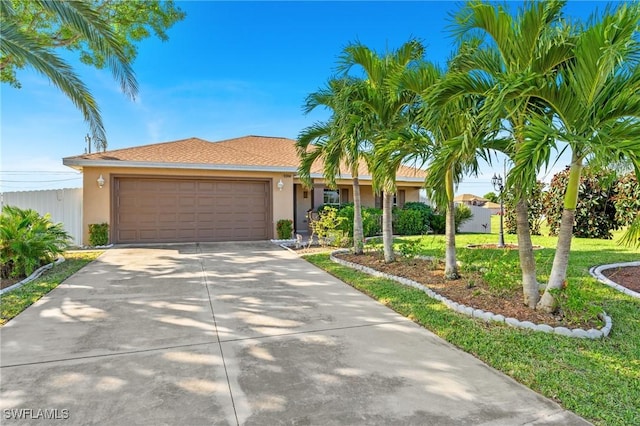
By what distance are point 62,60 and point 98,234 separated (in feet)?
20.5

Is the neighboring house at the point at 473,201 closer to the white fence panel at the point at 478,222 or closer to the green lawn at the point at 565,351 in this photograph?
the white fence panel at the point at 478,222

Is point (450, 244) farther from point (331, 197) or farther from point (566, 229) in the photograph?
point (331, 197)

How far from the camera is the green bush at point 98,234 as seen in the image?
1130 cm

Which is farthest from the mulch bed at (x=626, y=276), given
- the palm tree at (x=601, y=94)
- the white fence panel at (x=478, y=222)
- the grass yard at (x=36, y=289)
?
the white fence panel at (x=478, y=222)

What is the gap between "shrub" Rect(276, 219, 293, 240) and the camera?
13.2 metres

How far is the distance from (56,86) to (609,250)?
49.5 feet

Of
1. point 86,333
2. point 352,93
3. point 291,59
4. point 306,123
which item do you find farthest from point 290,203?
point 86,333

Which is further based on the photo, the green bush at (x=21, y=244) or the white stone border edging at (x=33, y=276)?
the green bush at (x=21, y=244)

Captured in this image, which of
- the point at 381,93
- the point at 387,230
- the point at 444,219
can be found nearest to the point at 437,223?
the point at 444,219

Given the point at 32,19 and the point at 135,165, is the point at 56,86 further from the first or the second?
the point at 32,19

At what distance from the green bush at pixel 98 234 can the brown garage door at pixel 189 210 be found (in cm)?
44

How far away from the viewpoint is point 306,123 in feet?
31.7

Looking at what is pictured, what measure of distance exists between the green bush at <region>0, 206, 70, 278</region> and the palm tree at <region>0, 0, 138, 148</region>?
2.64 metres

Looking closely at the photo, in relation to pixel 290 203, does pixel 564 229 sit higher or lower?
lower
